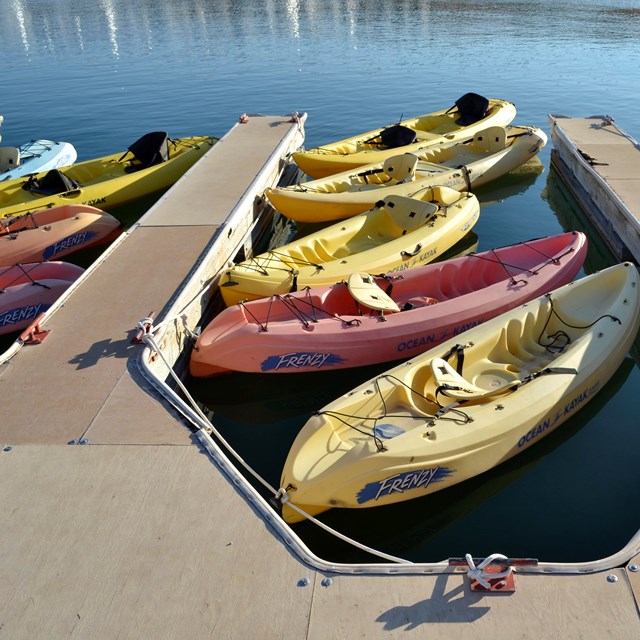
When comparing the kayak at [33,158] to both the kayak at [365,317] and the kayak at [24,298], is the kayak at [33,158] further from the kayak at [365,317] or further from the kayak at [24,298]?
the kayak at [365,317]

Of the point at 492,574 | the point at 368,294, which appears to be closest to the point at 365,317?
the point at 368,294

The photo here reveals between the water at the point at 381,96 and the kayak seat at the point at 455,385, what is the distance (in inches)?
35.0

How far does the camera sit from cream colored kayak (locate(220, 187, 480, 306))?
8.89 m

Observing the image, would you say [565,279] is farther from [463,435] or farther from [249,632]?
[249,632]

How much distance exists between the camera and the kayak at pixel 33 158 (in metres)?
14.2

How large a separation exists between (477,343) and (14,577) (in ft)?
16.8

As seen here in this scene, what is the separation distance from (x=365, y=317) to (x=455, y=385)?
1865 mm

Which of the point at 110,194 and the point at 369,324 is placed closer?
the point at 369,324

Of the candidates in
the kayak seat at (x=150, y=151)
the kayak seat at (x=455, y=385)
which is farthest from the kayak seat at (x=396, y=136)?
the kayak seat at (x=455, y=385)

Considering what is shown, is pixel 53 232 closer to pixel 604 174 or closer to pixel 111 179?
pixel 111 179

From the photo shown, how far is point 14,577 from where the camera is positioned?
461 centimetres

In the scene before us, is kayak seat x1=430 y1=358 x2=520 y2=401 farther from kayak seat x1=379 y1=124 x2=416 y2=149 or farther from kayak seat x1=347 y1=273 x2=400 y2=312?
kayak seat x1=379 y1=124 x2=416 y2=149

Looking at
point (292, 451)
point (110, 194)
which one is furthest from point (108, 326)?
point (110, 194)

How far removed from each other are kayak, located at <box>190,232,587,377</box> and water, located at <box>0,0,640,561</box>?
57cm
